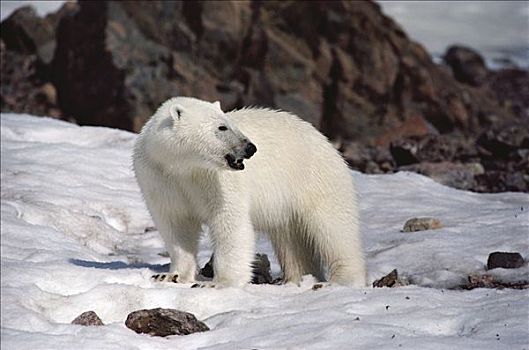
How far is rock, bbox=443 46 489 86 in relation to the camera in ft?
147

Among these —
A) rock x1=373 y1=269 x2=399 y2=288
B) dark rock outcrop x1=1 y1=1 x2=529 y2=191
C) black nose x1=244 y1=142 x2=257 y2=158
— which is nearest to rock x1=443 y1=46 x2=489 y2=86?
dark rock outcrop x1=1 y1=1 x2=529 y2=191

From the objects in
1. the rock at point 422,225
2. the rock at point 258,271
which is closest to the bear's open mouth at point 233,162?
the rock at point 258,271

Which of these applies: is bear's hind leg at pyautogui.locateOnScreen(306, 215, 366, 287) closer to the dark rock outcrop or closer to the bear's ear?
the bear's ear

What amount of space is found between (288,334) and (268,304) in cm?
80

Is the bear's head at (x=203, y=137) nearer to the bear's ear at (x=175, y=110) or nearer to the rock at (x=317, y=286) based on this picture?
the bear's ear at (x=175, y=110)

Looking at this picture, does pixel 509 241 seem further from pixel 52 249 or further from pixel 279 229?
pixel 52 249

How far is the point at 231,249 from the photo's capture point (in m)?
6.40

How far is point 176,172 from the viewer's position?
6453 millimetres

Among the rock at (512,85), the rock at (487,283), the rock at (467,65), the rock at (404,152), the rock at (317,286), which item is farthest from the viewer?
the rock at (512,85)

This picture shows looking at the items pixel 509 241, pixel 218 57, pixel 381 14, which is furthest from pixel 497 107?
pixel 509 241

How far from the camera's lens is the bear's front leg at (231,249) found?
6391 mm

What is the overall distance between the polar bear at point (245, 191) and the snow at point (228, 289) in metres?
0.31

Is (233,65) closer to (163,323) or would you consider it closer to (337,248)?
(337,248)

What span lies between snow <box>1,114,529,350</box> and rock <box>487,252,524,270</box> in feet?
0.35
